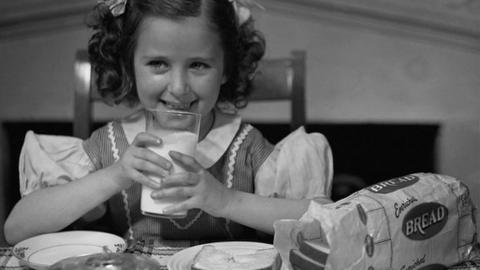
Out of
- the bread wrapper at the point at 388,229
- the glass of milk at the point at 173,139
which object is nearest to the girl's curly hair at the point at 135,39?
the glass of milk at the point at 173,139

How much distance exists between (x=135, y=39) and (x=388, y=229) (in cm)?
59

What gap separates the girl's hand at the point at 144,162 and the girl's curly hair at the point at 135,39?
249mm

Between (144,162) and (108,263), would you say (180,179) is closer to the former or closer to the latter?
(144,162)

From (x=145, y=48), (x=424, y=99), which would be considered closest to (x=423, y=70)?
(x=424, y=99)

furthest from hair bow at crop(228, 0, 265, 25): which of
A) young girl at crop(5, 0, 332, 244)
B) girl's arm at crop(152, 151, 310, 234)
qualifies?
girl's arm at crop(152, 151, 310, 234)

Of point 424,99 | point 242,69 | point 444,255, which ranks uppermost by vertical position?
point 242,69

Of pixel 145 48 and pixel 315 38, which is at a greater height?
pixel 145 48

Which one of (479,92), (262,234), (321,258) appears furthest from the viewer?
(479,92)

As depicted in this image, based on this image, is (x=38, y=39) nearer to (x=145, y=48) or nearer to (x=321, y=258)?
(x=145, y=48)

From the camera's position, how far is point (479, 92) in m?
2.12

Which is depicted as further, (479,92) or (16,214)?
(479,92)

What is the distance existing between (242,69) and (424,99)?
1056mm

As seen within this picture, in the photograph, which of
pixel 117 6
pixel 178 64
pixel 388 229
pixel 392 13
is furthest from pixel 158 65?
pixel 392 13

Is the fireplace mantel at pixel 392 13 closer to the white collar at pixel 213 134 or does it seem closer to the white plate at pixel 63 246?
the white collar at pixel 213 134
